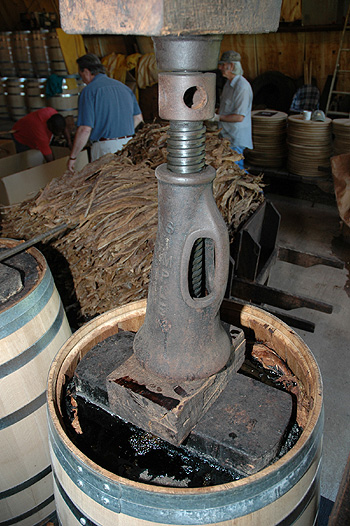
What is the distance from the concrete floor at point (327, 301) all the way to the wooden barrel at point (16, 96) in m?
6.05

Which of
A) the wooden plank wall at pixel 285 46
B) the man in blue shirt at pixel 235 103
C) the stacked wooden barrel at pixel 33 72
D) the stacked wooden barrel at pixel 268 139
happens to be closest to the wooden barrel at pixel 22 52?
the stacked wooden barrel at pixel 33 72

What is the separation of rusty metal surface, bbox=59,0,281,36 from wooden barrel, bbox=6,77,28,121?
928 cm

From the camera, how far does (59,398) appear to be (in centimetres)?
136

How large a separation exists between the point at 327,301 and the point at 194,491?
372 centimetres

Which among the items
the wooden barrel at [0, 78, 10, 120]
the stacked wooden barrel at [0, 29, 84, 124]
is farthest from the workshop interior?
the wooden barrel at [0, 78, 10, 120]

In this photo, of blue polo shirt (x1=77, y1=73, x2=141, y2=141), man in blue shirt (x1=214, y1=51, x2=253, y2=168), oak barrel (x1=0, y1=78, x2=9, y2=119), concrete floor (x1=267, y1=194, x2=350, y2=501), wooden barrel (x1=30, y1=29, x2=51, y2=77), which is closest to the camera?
concrete floor (x1=267, y1=194, x2=350, y2=501)

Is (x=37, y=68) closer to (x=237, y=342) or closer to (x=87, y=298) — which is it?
(x=87, y=298)

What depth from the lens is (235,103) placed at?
5180mm

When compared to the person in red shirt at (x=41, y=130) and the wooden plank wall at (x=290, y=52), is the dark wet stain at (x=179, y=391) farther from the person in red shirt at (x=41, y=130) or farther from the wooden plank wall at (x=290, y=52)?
the wooden plank wall at (x=290, y=52)

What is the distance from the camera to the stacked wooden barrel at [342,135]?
5.91m

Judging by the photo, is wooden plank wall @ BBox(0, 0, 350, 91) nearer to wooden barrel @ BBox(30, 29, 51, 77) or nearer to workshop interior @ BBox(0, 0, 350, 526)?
wooden barrel @ BBox(30, 29, 51, 77)

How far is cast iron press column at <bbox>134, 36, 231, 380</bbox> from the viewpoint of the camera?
96 cm

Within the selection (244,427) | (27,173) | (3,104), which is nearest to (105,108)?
(27,173)

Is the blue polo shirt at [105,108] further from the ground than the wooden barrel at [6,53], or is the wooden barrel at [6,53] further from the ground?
the wooden barrel at [6,53]
